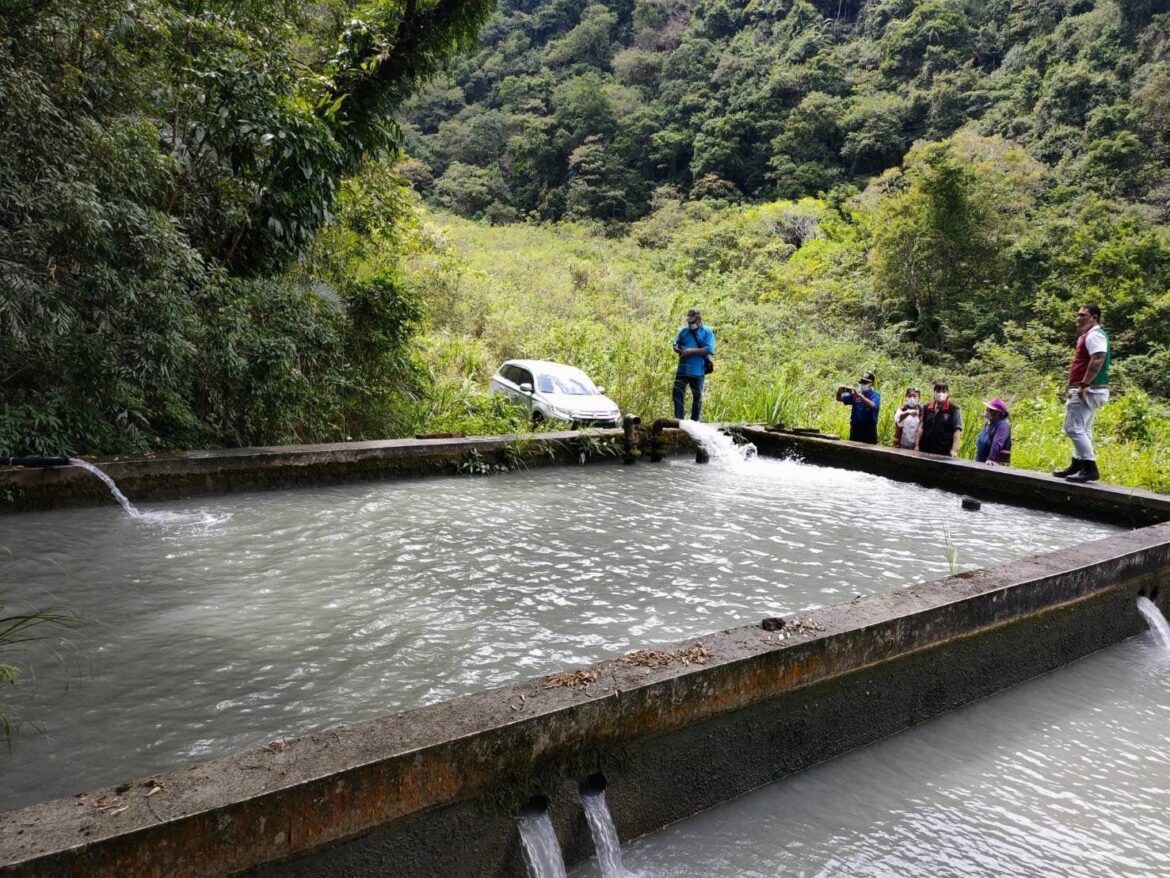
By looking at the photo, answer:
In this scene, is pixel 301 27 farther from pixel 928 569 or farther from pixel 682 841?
pixel 682 841

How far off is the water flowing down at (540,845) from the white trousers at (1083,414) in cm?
727

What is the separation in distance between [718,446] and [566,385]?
304 centimetres

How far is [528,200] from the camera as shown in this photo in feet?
165

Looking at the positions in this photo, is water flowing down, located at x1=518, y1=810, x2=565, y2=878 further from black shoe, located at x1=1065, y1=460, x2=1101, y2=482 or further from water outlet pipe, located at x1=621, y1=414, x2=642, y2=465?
water outlet pipe, located at x1=621, y1=414, x2=642, y2=465

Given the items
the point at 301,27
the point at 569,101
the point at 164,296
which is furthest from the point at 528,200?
the point at 164,296

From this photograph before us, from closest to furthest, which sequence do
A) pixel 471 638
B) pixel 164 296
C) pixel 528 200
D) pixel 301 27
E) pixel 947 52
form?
pixel 471 638 → pixel 164 296 → pixel 301 27 → pixel 947 52 → pixel 528 200

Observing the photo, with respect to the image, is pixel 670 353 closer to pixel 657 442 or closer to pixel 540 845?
pixel 657 442

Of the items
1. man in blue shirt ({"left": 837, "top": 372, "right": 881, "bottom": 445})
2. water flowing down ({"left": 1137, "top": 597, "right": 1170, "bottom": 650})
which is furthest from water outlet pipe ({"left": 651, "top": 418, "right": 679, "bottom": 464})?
water flowing down ({"left": 1137, "top": 597, "right": 1170, "bottom": 650})

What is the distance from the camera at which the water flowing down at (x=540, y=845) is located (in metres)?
2.62

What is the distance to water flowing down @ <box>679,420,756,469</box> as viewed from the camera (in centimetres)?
1088

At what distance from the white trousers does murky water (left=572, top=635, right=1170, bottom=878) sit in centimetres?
424

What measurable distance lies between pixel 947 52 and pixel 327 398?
4668cm

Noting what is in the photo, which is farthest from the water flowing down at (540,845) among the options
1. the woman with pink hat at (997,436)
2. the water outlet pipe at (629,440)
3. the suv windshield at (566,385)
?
the suv windshield at (566,385)

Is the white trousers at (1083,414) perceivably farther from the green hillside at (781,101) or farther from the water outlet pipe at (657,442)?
the green hillside at (781,101)
